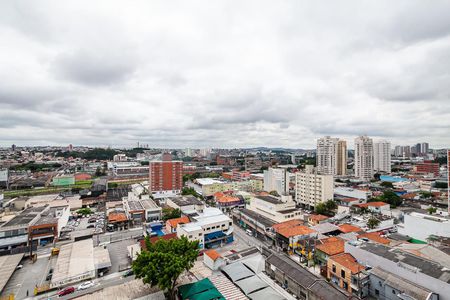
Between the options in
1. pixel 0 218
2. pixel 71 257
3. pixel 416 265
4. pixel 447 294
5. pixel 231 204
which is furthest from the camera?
pixel 231 204

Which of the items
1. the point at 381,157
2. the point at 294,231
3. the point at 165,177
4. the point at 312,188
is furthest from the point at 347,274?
the point at 381,157

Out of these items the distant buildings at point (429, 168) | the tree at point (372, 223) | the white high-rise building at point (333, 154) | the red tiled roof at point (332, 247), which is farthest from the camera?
the white high-rise building at point (333, 154)

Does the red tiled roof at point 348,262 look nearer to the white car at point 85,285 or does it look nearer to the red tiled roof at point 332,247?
the red tiled roof at point 332,247

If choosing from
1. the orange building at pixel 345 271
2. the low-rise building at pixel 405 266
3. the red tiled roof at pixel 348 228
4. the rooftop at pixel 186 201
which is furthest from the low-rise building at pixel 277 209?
the orange building at pixel 345 271

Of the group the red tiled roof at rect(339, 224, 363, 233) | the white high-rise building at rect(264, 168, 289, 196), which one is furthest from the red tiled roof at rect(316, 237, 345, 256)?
the white high-rise building at rect(264, 168, 289, 196)

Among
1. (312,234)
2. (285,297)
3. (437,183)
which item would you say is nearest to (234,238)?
(312,234)

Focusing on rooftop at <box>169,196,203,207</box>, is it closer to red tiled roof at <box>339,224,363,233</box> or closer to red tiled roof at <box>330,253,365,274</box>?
red tiled roof at <box>339,224,363,233</box>

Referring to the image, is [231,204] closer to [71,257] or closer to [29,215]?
[71,257]
